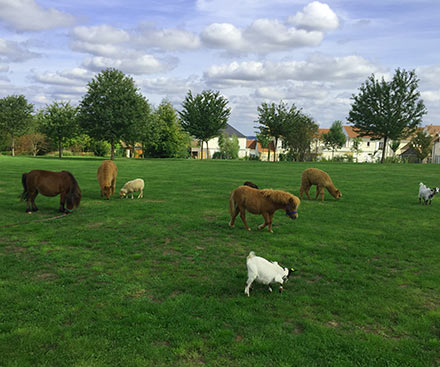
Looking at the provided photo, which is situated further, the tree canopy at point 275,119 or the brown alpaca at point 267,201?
the tree canopy at point 275,119

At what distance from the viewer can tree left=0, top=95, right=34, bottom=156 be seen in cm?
7688

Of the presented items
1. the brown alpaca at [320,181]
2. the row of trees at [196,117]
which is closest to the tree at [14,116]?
the row of trees at [196,117]

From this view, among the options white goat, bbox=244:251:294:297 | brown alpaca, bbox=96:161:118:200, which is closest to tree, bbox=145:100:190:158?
brown alpaca, bbox=96:161:118:200

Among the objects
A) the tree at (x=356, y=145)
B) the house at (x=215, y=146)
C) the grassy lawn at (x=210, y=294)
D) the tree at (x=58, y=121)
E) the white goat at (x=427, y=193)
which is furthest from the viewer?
the house at (x=215, y=146)

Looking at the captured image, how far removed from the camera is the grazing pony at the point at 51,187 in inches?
527

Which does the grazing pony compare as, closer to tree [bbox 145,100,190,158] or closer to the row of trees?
the row of trees

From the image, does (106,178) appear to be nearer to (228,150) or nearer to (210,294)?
(210,294)

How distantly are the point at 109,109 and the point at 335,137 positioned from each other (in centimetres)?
6750

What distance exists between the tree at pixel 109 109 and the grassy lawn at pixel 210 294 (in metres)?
44.9

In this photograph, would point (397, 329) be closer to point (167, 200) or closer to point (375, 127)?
point (167, 200)

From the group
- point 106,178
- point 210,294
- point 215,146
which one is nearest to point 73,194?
point 106,178

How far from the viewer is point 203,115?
221ft

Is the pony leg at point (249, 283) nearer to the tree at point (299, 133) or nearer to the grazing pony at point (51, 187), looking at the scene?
the grazing pony at point (51, 187)

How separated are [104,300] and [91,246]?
3.66 meters
